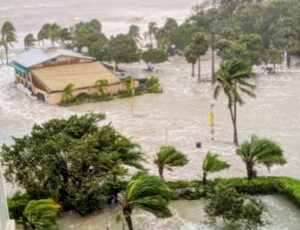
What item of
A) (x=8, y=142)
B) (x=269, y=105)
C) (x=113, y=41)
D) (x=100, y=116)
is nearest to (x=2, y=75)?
(x=113, y=41)

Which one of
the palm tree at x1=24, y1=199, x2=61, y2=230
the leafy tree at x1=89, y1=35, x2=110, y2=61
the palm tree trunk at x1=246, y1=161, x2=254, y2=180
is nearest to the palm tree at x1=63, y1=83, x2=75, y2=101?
the leafy tree at x1=89, y1=35, x2=110, y2=61

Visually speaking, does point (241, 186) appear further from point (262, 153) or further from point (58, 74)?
point (58, 74)

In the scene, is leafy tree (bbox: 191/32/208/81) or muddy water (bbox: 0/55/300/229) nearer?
muddy water (bbox: 0/55/300/229)

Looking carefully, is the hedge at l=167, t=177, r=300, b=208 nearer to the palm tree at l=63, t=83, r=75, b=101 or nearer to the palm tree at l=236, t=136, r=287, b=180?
the palm tree at l=236, t=136, r=287, b=180

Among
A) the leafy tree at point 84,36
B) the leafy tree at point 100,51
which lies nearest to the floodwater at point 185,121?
the leafy tree at point 100,51

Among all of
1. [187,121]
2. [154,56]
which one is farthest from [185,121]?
[154,56]

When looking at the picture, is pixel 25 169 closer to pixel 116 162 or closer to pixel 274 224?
pixel 116 162

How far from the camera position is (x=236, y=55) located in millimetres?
55625

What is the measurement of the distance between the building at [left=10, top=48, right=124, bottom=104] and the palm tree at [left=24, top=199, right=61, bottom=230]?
26.2 m

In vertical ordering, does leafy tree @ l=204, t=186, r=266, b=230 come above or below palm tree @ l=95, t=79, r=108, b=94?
below

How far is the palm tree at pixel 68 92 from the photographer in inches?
1892

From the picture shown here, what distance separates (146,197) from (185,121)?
2000cm

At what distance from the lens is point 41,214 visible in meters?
22.9

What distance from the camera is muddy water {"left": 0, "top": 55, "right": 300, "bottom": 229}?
26438mm
